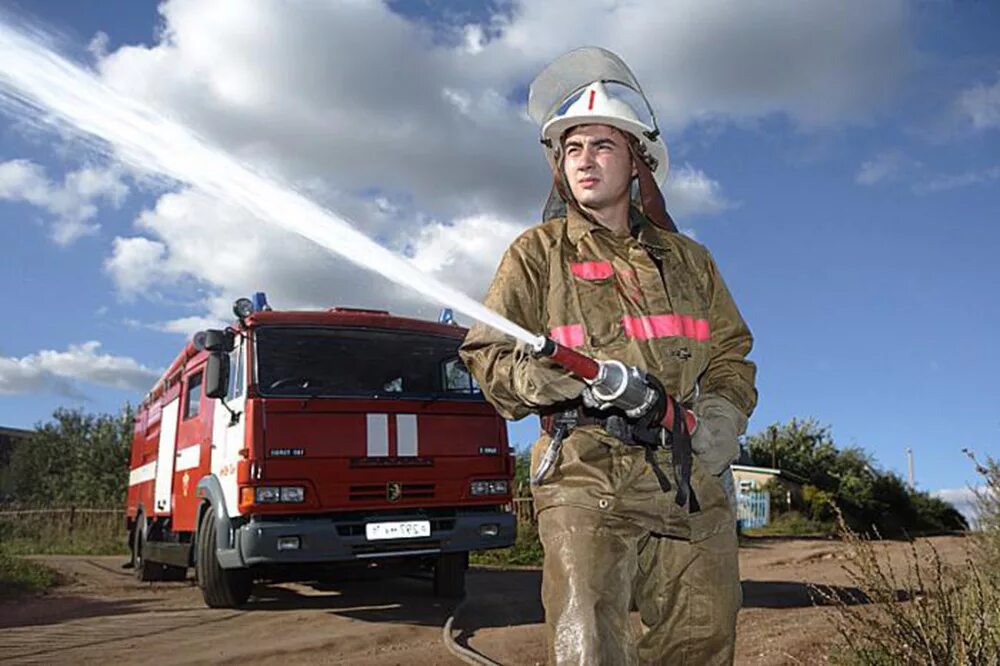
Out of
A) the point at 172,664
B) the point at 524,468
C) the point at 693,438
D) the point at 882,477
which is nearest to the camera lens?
the point at 693,438

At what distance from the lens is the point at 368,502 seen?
796cm

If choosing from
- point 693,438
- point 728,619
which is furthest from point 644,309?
point 728,619

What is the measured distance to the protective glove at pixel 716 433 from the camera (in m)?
2.76

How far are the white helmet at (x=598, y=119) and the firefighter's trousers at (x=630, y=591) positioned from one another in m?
1.26

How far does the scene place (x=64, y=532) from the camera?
81.8ft

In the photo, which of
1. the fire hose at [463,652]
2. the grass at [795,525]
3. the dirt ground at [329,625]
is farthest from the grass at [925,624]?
the grass at [795,525]

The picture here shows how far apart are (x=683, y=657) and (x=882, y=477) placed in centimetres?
3536

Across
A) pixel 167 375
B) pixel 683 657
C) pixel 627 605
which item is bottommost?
pixel 683 657

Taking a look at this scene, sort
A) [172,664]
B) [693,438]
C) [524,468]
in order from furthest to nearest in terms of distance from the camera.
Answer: [524,468]
[172,664]
[693,438]

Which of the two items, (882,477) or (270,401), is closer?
(270,401)

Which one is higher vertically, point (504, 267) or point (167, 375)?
point (167, 375)

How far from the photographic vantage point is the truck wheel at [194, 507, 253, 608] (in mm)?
8578

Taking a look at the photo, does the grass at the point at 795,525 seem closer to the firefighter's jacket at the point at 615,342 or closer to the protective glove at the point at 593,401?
the firefighter's jacket at the point at 615,342

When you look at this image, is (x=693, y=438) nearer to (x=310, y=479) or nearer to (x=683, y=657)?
(x=683, y=657)
